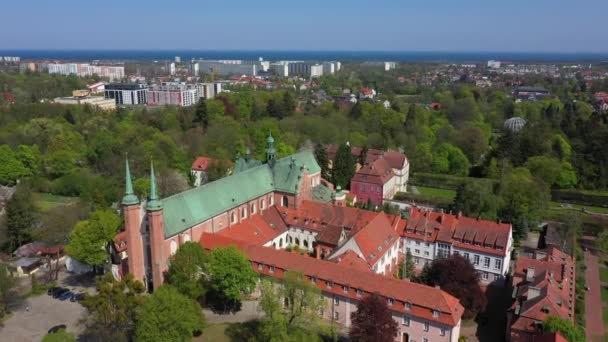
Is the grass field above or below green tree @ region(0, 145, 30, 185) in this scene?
below

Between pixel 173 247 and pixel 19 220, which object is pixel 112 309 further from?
pixel 19 220

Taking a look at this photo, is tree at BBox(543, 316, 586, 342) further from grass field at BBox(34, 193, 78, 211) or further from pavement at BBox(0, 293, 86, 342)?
grass field at BBox(34, 193, 78, 211)

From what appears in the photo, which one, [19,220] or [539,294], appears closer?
[539,294]

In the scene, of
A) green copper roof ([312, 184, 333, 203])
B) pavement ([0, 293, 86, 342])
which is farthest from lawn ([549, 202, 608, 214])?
pavement ([0, 293, 86, 342])

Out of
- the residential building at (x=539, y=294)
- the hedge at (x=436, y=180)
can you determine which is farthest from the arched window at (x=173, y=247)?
the hedge at (x=436, y=180)

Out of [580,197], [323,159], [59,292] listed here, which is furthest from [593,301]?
[59,292]
